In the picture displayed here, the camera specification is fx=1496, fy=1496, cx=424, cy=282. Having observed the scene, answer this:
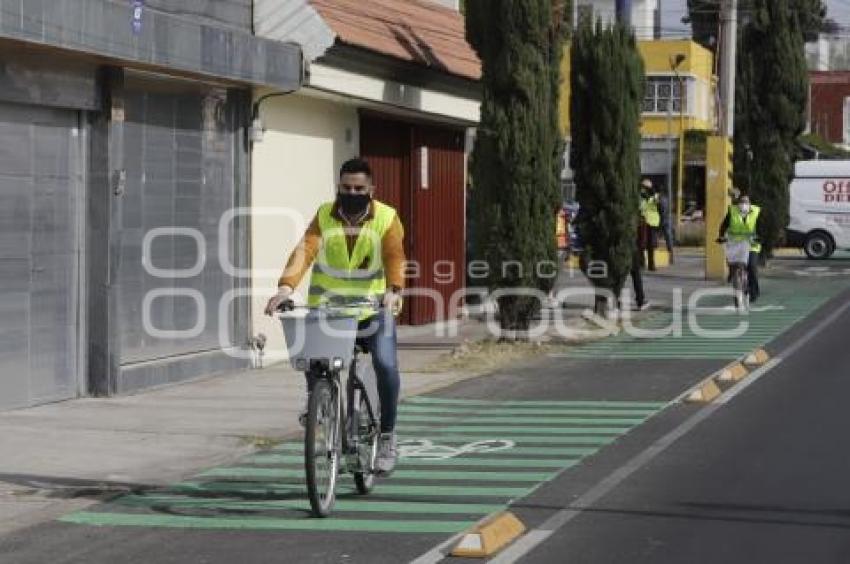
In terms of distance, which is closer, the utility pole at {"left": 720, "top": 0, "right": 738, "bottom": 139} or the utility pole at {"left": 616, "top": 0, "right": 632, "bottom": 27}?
the utility pole at {"left": 616, "top": 0, "right": 632, "bottom": 27}

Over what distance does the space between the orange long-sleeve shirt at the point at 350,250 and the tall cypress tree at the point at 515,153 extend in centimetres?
934

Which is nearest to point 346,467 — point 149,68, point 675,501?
point 675,501

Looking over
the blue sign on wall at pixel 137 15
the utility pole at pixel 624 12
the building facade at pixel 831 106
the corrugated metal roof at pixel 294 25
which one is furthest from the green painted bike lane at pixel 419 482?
the building facade at pixel 831 106

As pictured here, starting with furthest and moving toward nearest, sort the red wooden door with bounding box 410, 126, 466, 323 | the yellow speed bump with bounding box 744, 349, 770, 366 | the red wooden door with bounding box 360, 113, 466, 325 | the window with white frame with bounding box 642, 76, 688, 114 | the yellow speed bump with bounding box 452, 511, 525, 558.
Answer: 1. the window with white frame with bounding box 642, 76, 688, 114
2. the red wooden door with bounding box 410, 126, 466, 323
3. the red wooden door with bounding box 360, 113, 466, 325
4. the yellow speed bump with bounding box 744, 349, 770, 366
5. the yellow speed bump with bounding box 452, 511, 525, 558

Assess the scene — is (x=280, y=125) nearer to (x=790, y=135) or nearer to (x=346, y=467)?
(x=346, y=467)

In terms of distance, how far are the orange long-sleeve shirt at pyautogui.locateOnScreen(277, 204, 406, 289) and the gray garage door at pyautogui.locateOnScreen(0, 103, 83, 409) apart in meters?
4.32

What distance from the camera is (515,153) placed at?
709 inches

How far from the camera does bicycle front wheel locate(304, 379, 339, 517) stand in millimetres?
8070

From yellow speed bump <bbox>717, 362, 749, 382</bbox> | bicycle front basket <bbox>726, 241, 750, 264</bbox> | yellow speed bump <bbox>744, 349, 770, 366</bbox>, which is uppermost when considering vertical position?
bicycle front basket <bbox>726, 241, 750, 264</bbox>

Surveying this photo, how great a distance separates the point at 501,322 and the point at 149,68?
6.68 meters

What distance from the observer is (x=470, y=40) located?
19125 millimetres

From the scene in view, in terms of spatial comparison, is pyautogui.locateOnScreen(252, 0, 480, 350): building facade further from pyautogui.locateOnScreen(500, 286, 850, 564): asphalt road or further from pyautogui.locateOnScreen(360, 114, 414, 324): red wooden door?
pyautogui.locateOnScreen(500, 286, 850, 564): asphalt road

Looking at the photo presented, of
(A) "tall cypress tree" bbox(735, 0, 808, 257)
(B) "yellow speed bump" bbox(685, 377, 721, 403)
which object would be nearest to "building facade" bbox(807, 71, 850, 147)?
(A) "tall cypress tree" bbox(735, 0, 808, 257)

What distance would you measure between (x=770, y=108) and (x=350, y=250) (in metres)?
27.8
